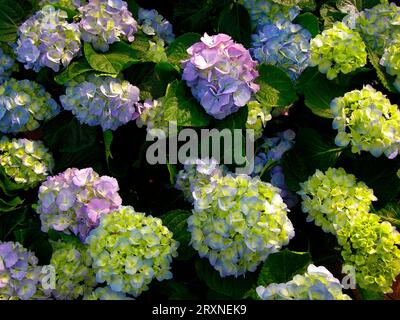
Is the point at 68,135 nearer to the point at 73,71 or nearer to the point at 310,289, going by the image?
the point at 73,71

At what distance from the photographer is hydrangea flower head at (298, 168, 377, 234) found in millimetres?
1631

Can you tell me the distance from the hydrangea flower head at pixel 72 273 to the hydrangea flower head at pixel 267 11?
969mm

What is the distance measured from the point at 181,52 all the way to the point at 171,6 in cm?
61

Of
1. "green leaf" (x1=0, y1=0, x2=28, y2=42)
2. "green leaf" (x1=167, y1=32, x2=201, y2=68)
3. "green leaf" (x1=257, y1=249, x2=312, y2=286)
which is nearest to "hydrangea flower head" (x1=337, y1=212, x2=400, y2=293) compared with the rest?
"green leaf" (x1=257, y1=249, x2=312, y2=286)

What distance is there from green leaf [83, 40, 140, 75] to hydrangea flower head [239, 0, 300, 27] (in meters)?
0.45

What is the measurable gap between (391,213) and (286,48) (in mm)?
575

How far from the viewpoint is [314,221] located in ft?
5.88

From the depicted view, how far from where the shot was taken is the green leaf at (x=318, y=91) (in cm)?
179

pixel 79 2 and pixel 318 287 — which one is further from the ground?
pixel 79 2

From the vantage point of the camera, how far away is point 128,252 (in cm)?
146

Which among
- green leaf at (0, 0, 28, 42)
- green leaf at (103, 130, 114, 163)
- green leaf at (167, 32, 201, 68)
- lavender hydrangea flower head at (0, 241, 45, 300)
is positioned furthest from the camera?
green leaf at (0, 0, 28, 42)

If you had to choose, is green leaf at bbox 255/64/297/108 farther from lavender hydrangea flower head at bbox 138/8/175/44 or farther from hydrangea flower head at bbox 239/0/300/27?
lavender hydrangea flower head at bbox 138/8/175/44
